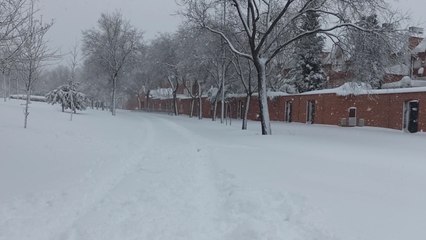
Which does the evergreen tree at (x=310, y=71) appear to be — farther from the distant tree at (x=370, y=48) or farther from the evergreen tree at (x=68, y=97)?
the evergreen tree at (x=68, y=97)

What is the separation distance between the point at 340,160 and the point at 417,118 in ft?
56.0

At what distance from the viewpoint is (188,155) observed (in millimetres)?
13750

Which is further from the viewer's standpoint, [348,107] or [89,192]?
[348,107]

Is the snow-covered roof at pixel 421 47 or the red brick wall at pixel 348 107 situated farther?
the snow-covered roof at pixel 421 47

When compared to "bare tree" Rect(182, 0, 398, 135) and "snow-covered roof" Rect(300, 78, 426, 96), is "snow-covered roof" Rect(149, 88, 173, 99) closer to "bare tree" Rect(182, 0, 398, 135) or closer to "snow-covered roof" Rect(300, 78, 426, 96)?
"snow-covered roof" Rect(300, 78, 426, 96)

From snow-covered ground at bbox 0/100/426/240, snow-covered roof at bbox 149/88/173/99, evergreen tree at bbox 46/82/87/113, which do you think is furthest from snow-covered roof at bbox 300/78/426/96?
snow-covered roof at bbox 149/88/173/99

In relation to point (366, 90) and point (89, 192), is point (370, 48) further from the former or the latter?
point (89, 192)

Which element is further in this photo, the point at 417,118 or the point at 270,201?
the point at 417,118

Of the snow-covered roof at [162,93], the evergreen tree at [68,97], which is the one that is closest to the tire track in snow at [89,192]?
the evergreen tree at [68,97]

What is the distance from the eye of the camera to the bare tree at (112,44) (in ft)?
159

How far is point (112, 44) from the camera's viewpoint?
48.3m

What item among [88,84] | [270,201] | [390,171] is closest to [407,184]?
[390,171]

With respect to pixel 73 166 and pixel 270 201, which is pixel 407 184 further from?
pixel 73 166

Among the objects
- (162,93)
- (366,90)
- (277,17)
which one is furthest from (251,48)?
(162,93)
